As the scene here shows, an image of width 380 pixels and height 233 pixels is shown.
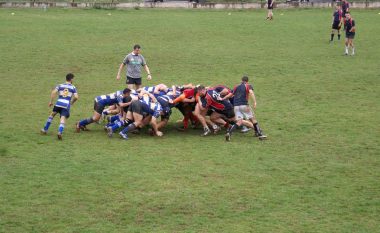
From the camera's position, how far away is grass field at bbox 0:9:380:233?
14.9m

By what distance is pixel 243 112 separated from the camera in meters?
21.0

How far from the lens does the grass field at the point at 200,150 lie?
14938 mm

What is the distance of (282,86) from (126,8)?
80.1ft

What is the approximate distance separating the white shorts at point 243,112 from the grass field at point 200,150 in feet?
2.24

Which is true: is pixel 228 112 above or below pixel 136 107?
below

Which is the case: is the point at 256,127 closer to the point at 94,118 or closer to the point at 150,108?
the point at 150,108

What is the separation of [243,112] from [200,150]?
205 cm

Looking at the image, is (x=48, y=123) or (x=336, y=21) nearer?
(x=48, y=123)

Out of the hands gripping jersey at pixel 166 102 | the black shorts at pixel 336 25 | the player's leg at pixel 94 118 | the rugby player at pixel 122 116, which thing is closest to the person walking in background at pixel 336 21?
the black shorts at pixel 336 25

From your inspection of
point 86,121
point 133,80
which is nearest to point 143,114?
point 86,121

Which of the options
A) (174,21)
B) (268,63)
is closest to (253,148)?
(268,63)

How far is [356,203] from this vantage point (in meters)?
15.7

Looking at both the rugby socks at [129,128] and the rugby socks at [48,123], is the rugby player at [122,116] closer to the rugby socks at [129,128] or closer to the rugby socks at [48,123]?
the rugby socks at [129,128]

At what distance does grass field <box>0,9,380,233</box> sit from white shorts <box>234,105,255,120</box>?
68 centimetres
